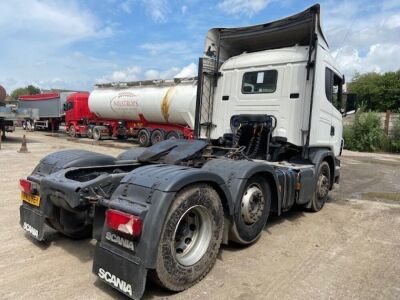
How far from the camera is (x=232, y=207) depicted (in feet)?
13.3

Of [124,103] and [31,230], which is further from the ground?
[124,103]

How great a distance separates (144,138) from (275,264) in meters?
16.0

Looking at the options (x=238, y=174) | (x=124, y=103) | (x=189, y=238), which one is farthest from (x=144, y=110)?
(x=189, y=238)

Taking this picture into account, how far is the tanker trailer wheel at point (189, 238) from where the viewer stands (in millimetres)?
3244

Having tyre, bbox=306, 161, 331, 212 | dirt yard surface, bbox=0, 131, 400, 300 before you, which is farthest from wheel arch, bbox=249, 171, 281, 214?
tyre, bbox=306, 161, 331, 212

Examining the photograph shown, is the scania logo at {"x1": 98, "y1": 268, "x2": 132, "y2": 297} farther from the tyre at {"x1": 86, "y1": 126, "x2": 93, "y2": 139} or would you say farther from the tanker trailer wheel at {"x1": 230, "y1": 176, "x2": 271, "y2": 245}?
the tyre at {"x1": 86, "y1": 126, "x2": 93, "y2": 139}

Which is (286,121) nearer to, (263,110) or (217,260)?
(263,110)

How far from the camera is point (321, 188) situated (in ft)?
21.6

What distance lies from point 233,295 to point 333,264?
4.72 ft

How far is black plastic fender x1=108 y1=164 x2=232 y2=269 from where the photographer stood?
3055 millimetres

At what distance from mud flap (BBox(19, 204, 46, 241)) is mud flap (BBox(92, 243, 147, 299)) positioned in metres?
1.19

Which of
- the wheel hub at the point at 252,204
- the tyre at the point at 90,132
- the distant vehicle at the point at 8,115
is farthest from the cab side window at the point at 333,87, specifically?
the tyre at the point at 90,132

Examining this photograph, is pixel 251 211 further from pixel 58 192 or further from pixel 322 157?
pixel 322 157

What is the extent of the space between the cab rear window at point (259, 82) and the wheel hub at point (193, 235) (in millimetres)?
3382
